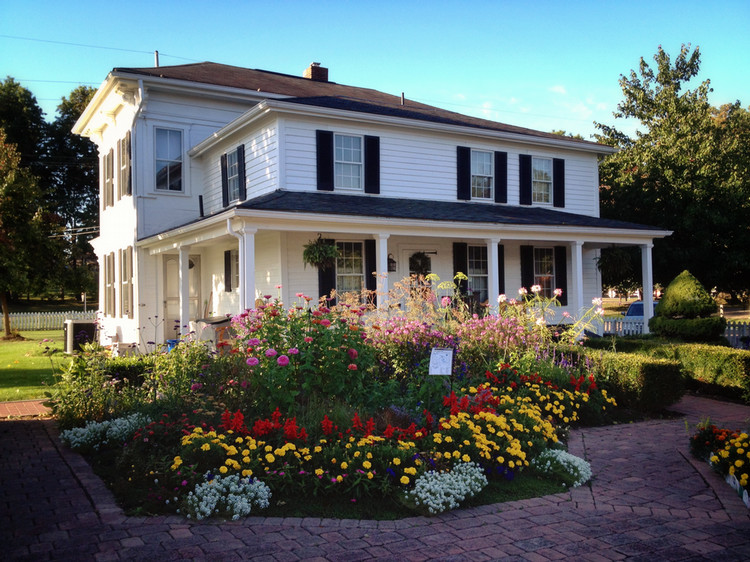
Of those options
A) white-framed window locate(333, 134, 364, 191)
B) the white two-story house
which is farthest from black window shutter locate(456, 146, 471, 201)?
white-framed window locate(333, 134, 364, 191)

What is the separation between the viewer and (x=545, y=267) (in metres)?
17.2

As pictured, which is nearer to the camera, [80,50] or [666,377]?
[666,377]

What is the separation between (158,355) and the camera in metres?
7.59

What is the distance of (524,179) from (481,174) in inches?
57.8

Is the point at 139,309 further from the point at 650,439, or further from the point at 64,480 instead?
the point at 650,439

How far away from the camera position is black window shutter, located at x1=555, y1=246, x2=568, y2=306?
56.6 feet

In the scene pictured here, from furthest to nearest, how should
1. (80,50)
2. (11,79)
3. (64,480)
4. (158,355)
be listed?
(11,79) → (80,50) → (158,355) → (64,480)

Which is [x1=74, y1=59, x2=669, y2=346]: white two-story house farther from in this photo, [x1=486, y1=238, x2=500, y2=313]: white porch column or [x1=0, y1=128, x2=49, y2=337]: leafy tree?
[x1=0, y1=128, x2=49, y2=337]: leafy tree

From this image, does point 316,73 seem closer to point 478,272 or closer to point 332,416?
point 478,272

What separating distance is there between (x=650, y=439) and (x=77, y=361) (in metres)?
6.98

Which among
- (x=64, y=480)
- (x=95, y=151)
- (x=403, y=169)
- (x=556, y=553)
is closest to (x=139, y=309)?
(x=403, y=169)

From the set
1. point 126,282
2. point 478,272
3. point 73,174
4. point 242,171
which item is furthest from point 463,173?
point 73,174

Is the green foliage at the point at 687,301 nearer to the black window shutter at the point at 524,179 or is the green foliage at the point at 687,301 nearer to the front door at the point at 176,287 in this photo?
the black window shutter at the point at 524,179

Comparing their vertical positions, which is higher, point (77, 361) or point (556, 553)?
point (77, 361)
